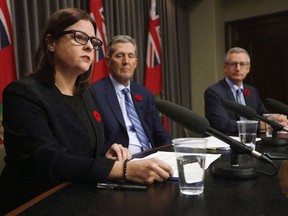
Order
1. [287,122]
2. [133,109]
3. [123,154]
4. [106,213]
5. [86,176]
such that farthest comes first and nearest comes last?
[133,109] < [287,122] < [123,154] < [86,176] < [106,213]

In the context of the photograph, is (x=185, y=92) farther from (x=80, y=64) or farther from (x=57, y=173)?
(x=57, y=173)

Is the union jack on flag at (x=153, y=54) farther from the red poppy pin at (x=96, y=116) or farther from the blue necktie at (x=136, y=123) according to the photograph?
the red poppy pin at (x=96, y=116)

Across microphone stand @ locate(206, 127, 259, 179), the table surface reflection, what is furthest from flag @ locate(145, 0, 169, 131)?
the table surface reflection

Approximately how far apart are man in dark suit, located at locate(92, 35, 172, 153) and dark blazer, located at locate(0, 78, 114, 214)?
783 millimetres

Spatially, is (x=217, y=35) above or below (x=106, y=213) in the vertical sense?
above

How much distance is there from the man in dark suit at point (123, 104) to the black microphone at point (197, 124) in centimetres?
119

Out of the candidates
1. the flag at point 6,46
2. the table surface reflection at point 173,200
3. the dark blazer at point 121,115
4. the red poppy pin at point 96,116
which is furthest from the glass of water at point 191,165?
the flag at point 6,46

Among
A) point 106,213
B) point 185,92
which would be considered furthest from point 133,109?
point 185,92

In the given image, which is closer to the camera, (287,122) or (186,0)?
(287,122)

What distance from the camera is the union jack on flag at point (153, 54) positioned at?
358 centimetres

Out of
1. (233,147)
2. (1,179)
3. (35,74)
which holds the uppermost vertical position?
(35,74)

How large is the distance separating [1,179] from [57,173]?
354mm

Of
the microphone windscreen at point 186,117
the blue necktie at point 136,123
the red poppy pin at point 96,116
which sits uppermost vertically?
the microphone windscreen at point 186,117

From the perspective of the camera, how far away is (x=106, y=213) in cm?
70
